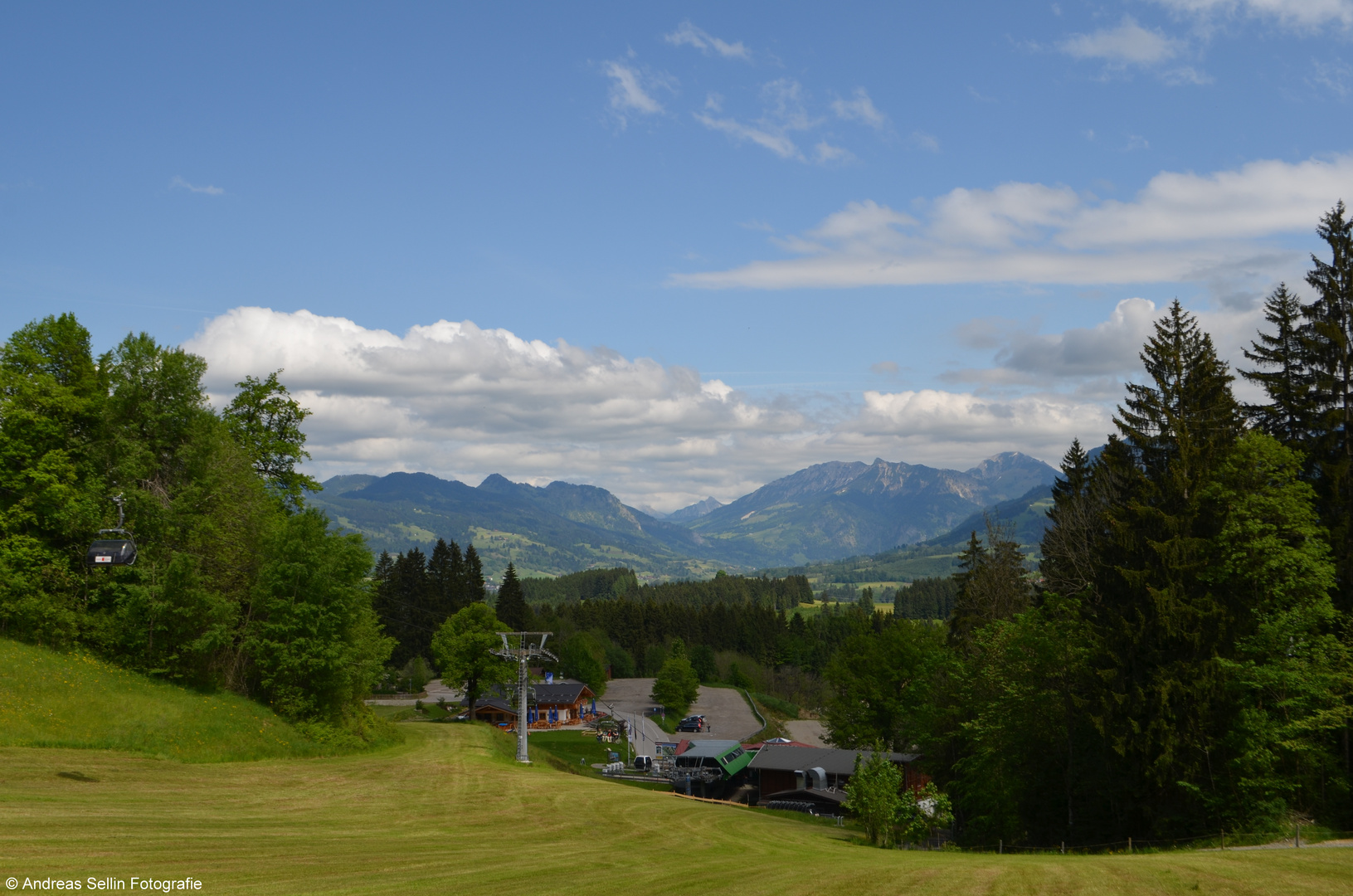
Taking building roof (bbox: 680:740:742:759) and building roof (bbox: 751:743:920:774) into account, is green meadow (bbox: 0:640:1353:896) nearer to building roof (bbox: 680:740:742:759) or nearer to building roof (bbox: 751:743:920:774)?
building roof (bbox: 751:743:920:774)

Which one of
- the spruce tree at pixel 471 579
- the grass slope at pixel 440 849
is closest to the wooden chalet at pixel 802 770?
the grass slope at pixel 440 849

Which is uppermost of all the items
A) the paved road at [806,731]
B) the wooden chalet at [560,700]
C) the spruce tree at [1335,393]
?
the spruce tree at [1335,393]

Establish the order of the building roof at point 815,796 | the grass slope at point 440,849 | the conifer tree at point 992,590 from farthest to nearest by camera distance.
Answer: the building roof at point 815,796 < the conifer tree at point 992,590 < the grass slope at point 440,849

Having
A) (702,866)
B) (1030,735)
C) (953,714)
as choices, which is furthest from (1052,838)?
(702,866)

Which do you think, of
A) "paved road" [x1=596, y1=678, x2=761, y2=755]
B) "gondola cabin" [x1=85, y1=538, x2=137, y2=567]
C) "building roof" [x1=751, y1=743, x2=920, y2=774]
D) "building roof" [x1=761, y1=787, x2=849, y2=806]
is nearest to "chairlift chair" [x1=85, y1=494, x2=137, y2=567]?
"gondola cabin" [x1=85, y1=538, x2=137, y2=567]

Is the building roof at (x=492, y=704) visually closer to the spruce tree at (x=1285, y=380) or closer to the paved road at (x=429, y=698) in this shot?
the paved road at (x=429, y=698)

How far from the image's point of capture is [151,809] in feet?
69.4

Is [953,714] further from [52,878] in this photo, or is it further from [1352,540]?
[52,878]

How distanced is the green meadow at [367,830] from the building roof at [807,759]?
32.3 metres

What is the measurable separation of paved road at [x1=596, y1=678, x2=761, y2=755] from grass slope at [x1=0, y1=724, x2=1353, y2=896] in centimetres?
6466

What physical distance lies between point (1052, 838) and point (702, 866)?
22.2m

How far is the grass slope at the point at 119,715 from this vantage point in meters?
29.3

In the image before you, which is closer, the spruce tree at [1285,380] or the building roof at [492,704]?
the spruce tree at [1285,380]

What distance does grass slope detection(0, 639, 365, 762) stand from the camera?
1153 inches
